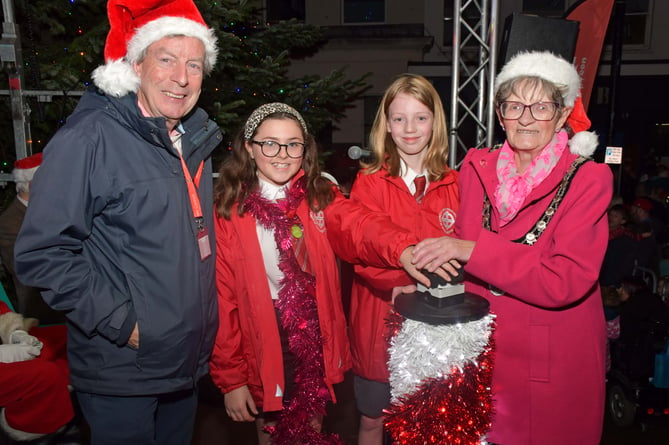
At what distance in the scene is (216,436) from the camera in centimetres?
392

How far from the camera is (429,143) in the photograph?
8.54 feet

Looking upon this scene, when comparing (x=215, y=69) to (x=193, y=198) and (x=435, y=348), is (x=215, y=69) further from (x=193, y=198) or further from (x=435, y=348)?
(x=435, y=348)

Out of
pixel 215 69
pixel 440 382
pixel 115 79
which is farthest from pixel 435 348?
pixel 215 69

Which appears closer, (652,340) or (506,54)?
(506,54)

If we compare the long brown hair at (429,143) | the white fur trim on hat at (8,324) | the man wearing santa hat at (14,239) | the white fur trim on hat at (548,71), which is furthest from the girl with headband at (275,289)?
the man wearing santa hat at (14,239)

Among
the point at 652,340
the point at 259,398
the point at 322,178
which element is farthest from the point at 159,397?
the point at 652,340

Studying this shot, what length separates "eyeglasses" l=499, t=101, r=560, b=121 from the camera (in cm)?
195

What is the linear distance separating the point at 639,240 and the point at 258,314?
4583 mm

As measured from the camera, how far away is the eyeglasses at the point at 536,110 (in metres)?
1.95

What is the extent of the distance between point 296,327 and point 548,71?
156 cm

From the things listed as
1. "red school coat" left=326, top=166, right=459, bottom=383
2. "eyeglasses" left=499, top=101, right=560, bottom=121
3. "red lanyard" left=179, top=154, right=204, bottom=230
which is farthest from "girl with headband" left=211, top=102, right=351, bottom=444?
"eyeglasses" left=499, top=101, right=560, bottom=121

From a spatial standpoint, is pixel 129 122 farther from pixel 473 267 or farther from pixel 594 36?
pixel 594 36

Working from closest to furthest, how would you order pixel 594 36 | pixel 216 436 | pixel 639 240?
pixel 216 436 < pixel 639 240 < pixel 594 36

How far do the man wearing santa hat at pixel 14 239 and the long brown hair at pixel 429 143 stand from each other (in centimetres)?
269
